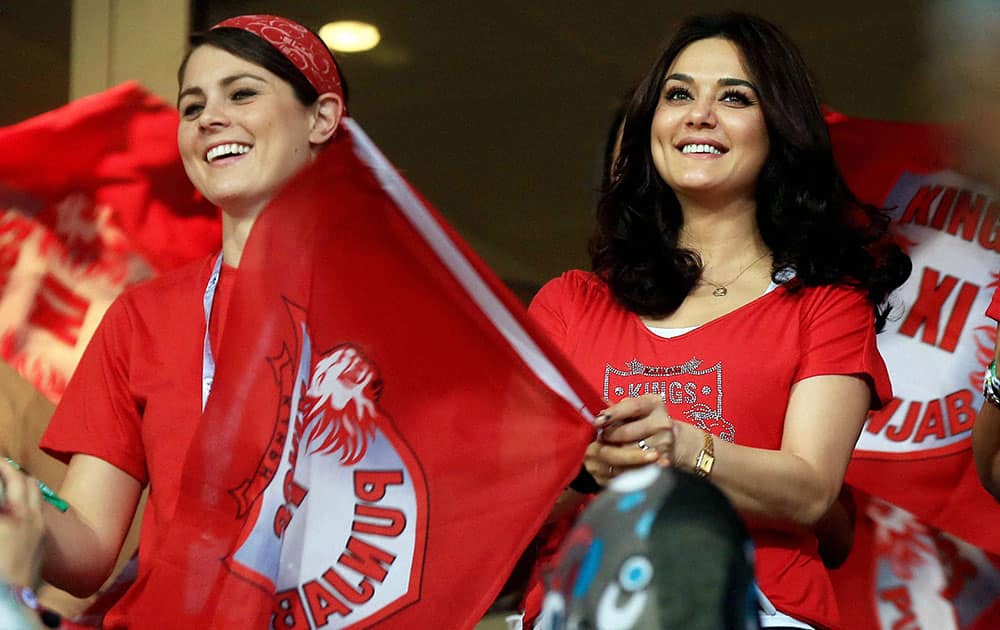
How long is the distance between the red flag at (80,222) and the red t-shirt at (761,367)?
1.05 m

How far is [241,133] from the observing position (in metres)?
2.69

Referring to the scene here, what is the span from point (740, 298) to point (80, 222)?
54.7 inches

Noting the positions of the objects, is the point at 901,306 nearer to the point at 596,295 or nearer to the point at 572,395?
the point at 596,295

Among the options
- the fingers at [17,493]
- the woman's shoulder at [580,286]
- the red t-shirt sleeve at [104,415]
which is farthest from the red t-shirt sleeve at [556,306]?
the fingers at [17,493]

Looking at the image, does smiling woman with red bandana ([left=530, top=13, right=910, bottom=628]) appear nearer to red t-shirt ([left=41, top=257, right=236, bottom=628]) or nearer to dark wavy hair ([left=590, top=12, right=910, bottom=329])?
dark wavy hair ([left=590, top=12, right=910, bottom=329])

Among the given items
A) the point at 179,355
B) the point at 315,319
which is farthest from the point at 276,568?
the point at 179,355

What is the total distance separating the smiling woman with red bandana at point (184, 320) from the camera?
8.41 ft

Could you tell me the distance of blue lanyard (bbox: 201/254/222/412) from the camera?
255cm

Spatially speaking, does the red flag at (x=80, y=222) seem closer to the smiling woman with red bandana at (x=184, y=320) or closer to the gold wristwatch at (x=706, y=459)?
the smiling woman with red bandana at (x=184, y=320)

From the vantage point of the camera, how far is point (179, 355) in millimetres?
2625

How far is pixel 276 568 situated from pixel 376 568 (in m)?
0.14

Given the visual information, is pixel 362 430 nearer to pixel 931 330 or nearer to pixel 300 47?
pixel 300 47

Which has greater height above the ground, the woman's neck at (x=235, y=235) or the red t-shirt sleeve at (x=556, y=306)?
the woman's neck at (x=235, y=235)

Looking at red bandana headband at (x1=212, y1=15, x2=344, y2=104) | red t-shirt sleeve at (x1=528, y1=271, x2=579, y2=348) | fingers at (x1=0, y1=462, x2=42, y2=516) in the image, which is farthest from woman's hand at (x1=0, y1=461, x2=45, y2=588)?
red bandana headband at (x1=212, y1=15, x2=344, y2=104)
